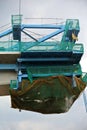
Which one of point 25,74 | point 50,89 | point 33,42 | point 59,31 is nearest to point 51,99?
point 50,89

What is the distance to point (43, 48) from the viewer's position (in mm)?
23438

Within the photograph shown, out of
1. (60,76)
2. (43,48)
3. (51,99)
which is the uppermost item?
(43,48)

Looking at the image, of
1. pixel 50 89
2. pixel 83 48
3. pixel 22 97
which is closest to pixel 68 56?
pixel 83 48

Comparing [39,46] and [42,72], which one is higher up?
[39,46]

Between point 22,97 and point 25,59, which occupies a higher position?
point 25,59

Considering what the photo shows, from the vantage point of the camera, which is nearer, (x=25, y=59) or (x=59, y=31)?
(x=25, y=59)

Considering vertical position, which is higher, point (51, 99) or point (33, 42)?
point (33, 42)

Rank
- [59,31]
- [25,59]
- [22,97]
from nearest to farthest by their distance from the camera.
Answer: [22,97] < [25,59] < [59,31]

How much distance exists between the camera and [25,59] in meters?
24.0

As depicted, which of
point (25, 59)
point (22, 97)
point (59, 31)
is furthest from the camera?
point (59, 31)

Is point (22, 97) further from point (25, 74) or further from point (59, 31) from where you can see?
point (59, 31)

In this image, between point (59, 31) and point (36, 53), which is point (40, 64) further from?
point (59, 31)

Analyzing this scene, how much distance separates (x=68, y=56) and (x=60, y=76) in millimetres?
1911

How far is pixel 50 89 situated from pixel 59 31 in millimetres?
6257
